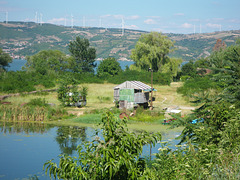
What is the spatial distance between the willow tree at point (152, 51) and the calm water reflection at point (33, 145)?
41.9 metres

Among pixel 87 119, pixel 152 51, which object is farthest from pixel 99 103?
pixel 152 51

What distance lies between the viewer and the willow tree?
217ft

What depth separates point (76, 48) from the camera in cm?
9356

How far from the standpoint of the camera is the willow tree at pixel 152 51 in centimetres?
6600

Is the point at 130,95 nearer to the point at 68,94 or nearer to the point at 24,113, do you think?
the point at 68,94

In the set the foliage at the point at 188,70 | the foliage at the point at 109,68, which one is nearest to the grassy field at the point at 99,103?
the foliage at the point at 109,68

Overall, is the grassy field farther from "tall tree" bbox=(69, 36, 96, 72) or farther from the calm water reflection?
"tall tree" bbox=(69, 36, 96, 72)

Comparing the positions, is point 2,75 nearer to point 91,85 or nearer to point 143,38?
point 91,85

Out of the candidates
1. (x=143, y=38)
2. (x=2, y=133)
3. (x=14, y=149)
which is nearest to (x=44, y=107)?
(x=2, y=133)

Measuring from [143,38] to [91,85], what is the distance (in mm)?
19944

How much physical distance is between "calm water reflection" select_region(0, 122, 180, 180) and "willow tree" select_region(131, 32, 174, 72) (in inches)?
1650

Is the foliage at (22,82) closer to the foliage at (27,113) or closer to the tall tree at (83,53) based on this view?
the foliage at (27,113)

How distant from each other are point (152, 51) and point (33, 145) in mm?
47881

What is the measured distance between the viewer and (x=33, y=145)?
→ 69.0ft
